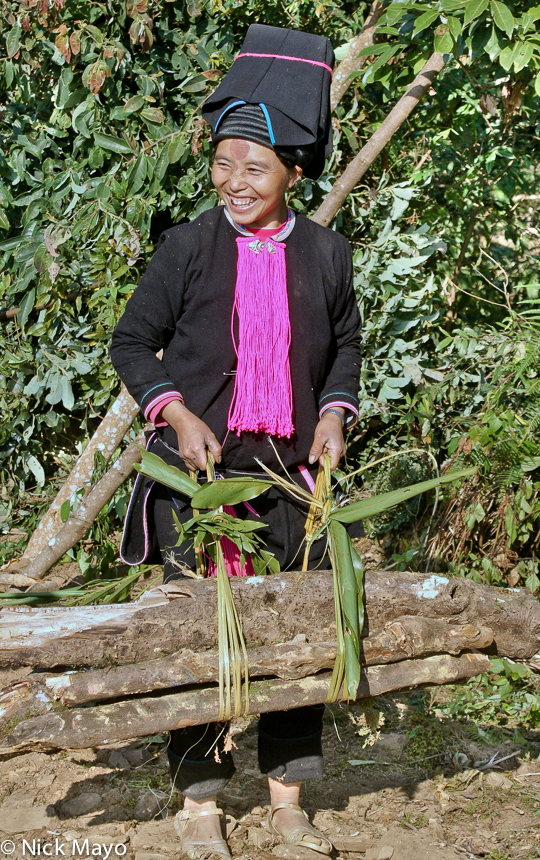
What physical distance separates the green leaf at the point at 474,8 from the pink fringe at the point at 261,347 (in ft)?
3.99

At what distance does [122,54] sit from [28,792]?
2.96m

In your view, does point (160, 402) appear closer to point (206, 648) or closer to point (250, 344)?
point (250, 344)

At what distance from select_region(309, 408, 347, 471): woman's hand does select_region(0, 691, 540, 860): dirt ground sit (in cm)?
67

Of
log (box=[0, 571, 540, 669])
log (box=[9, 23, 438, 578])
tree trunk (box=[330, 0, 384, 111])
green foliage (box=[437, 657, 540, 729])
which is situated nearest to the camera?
log (box=[0, 571, 540, 669])

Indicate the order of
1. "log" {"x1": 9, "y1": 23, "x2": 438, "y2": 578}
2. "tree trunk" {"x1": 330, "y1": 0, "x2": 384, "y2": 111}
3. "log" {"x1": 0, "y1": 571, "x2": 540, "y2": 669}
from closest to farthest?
"log" {"x1": 0, "y1": 571, "x2": 540, "y2": 669}, "log" {"x1": 9, "y1": 23, "x2": 438, "y2": 578}, "tree trunk" {"x1": 330, "y1": 0, "x2": 384, "y2": 111}

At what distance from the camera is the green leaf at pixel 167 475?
211cm

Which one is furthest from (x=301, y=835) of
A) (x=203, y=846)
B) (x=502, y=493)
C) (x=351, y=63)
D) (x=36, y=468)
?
(x=351, y=63)

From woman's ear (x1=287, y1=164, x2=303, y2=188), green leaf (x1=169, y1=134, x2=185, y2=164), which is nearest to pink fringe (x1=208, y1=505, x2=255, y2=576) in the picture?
woman's ear (x1=287, y1=164, x2=303, y2=188)

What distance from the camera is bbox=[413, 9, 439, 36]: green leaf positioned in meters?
2.81

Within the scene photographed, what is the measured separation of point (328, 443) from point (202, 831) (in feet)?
3.70

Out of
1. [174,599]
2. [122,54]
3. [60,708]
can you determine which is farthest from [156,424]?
[122,54]

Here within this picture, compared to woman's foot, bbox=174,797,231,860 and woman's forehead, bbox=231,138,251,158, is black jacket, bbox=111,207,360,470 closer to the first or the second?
woman's forehead, bbox=231,138,251,158

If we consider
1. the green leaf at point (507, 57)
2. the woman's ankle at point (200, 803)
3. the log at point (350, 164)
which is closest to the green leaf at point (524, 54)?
the green leaf at point (507, 57)

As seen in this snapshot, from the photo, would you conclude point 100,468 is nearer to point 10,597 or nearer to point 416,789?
point 10,597
